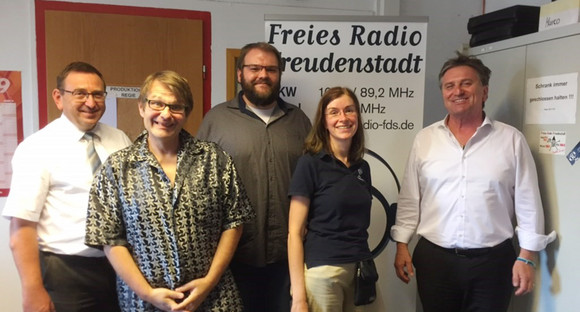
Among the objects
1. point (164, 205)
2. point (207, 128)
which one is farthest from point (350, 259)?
point (207, 128)

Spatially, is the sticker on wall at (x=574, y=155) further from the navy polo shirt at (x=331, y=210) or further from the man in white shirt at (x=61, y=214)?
the man in white shirt at (x=61, y=214)

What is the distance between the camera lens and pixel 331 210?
5.22 feet

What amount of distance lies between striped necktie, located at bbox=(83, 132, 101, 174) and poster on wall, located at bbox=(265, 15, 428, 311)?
0.99 metres

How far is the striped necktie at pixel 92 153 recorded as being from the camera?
166 cm

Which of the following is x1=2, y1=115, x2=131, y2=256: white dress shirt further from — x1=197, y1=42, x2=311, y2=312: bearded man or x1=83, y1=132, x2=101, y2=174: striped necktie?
x1=197, y1=42, x2=311, y2=312: bearded man

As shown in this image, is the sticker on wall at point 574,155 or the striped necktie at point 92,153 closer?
the striped necktie at point 92,153

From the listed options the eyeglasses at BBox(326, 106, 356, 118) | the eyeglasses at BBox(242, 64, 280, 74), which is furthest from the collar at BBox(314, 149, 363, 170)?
the eyeglasses at BBox(242, 64, 280, 74)

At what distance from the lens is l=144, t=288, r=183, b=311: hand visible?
4.54 ft

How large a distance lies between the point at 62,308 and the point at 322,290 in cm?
97

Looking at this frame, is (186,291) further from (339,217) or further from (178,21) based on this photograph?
(178,21)

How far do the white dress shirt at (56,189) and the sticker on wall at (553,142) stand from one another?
196cm

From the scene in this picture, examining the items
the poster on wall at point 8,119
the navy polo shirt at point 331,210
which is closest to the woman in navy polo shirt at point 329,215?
the navy polo shirt at point 331,210

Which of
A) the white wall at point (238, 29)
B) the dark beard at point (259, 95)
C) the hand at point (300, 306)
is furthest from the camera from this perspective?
the white wall at point (238, 29)

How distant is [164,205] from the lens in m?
1.39
